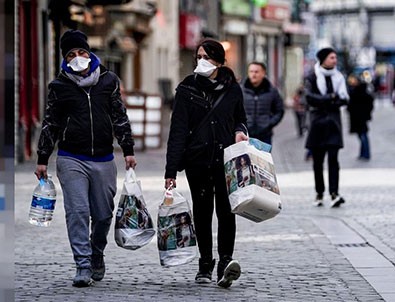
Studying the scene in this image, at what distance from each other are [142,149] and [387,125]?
19.8m

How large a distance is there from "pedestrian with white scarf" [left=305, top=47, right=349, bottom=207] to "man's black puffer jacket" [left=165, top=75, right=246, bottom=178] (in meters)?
6.93

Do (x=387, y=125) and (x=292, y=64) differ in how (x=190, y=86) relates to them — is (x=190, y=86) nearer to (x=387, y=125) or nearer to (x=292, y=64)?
(x=387, y=125)

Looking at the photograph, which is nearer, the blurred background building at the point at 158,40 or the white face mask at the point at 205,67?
the white face mask at the point at 205,67

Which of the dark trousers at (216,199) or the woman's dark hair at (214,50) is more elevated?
the woman's dark hair at (214,50)

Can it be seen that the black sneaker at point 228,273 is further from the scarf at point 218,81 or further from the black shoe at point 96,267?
the scarf at point 218,81

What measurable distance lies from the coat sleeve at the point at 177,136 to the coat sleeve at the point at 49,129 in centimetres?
85

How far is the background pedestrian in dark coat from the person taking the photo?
95.3 feet

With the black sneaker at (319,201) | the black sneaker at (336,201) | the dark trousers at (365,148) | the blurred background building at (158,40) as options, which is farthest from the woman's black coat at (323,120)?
the dark trousers at (365,148)

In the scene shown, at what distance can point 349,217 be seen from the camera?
16.5 metres

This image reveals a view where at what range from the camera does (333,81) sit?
58.2ft

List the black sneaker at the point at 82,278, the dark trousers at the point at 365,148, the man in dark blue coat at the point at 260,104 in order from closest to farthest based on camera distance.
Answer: the black sneaker at the point at 82,278 → the man in dark blue coat at the point at 260,104 → the dark trousers at the point at 365,148

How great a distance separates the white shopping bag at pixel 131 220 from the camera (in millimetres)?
10766

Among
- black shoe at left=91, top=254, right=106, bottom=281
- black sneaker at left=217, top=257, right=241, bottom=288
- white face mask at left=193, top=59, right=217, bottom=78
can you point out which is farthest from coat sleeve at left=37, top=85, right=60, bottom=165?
black sneaker at left=217, top=257, right=241, bottom=288

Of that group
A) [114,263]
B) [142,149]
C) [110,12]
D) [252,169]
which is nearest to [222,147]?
[252,169]
